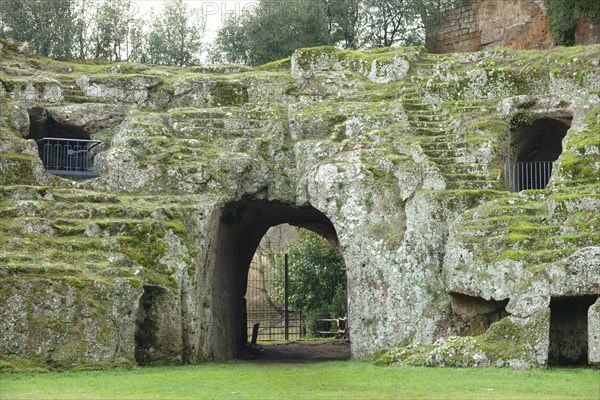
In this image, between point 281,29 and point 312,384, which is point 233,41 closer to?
point 281,29

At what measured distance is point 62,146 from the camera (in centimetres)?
3759

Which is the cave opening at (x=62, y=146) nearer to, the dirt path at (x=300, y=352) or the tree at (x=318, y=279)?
the dirt path at (x=300, y=352)

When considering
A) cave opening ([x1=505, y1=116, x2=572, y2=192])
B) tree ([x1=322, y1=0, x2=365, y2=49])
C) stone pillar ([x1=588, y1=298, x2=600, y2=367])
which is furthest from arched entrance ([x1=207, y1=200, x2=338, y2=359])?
tree ([x1=322, y1=0, x2=365, y2=49])

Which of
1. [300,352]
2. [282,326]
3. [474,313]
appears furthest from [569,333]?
[282,326]

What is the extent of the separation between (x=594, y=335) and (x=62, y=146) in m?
19.0

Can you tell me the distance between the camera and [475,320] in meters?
29.3

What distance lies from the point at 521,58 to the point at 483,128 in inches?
227

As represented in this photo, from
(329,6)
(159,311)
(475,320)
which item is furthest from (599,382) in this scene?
(329,6)

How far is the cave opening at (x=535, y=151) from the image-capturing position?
35.0 metres

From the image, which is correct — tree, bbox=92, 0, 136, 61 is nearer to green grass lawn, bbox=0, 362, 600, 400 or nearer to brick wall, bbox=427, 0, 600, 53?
brick wall, bbox=427, 0, 600, 53

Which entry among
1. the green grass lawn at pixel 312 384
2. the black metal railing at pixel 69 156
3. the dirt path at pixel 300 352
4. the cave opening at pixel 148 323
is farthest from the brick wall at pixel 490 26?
the green grass lawn at pixel 312 384

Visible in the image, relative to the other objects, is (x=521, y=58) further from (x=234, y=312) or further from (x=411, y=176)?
(x=234, y=312)

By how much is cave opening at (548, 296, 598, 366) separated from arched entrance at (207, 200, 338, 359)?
31.9 feet

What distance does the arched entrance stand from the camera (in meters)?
34.6
